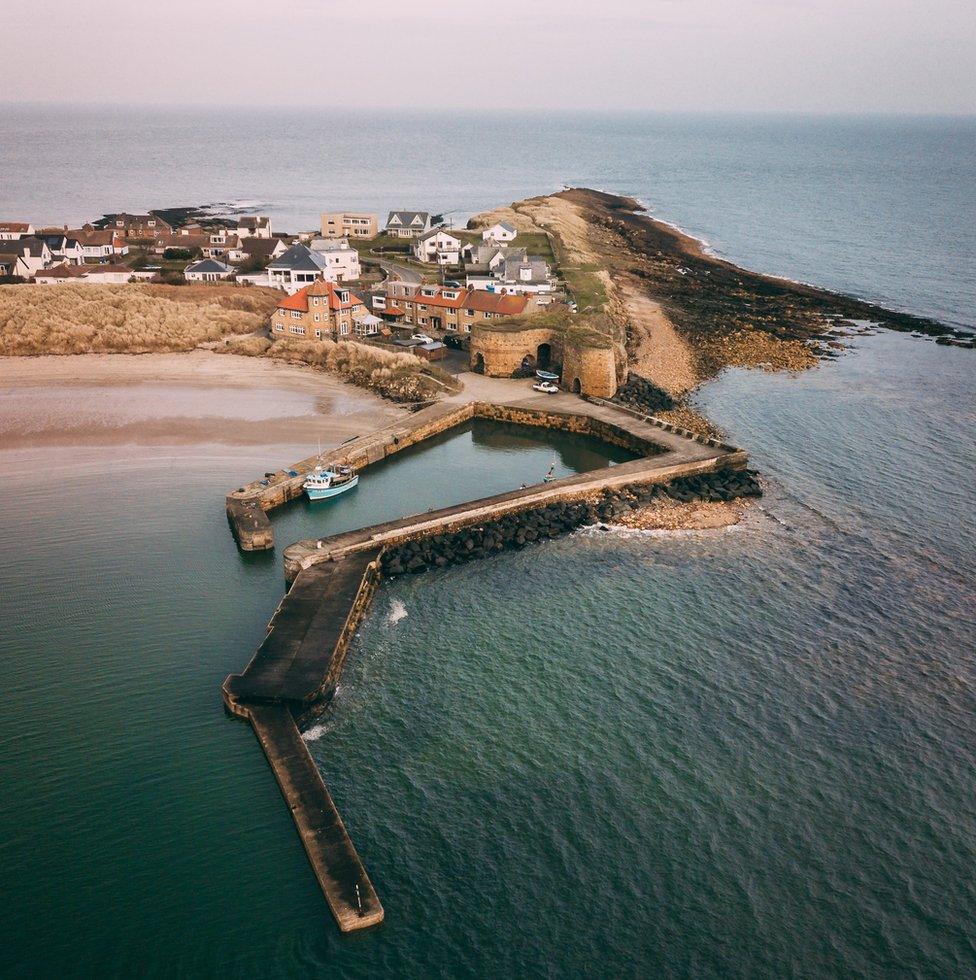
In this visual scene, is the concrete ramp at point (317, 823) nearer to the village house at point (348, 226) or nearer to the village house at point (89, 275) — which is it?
the village house at point (89, 275)

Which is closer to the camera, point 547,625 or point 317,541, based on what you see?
point 547,625

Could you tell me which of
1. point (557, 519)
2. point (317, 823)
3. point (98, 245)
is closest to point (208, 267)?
point (98, 245)

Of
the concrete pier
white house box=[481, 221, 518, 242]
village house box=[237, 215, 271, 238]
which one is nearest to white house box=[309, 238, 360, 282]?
white house box=[481, 221, 518, 242]

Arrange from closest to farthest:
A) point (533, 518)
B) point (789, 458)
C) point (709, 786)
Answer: point (709, 786)
point (533, 518)
point (789, 458)

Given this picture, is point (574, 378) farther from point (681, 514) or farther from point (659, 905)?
point (659, 905)

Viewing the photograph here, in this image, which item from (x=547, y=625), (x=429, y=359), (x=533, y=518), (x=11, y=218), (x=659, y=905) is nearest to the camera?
(x=659, y=905)

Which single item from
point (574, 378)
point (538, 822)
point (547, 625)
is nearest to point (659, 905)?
point (538, 822)
